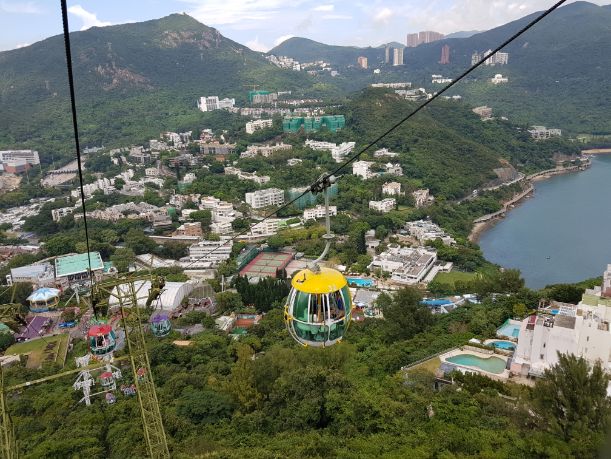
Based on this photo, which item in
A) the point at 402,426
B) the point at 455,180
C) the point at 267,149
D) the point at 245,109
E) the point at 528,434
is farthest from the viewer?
the point at 245,109

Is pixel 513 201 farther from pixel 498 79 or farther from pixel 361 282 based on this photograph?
pixel 498 79

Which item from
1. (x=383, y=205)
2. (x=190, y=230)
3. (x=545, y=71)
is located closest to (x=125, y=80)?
(x=190, y=230)

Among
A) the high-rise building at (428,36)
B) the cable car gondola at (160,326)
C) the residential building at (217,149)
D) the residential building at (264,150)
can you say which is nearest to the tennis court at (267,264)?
the cable car gondola at (160,326)

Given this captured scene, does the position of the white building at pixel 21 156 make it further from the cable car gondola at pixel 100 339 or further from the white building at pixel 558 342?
the white building at pixel 558 342

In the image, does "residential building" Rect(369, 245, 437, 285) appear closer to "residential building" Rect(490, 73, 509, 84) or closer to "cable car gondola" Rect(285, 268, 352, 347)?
"cable car gondola" Rect(285, 268, 352, 347)

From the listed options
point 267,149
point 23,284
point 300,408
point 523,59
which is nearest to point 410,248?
point 300,408

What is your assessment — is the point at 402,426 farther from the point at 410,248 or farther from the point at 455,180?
the point at 455,180
